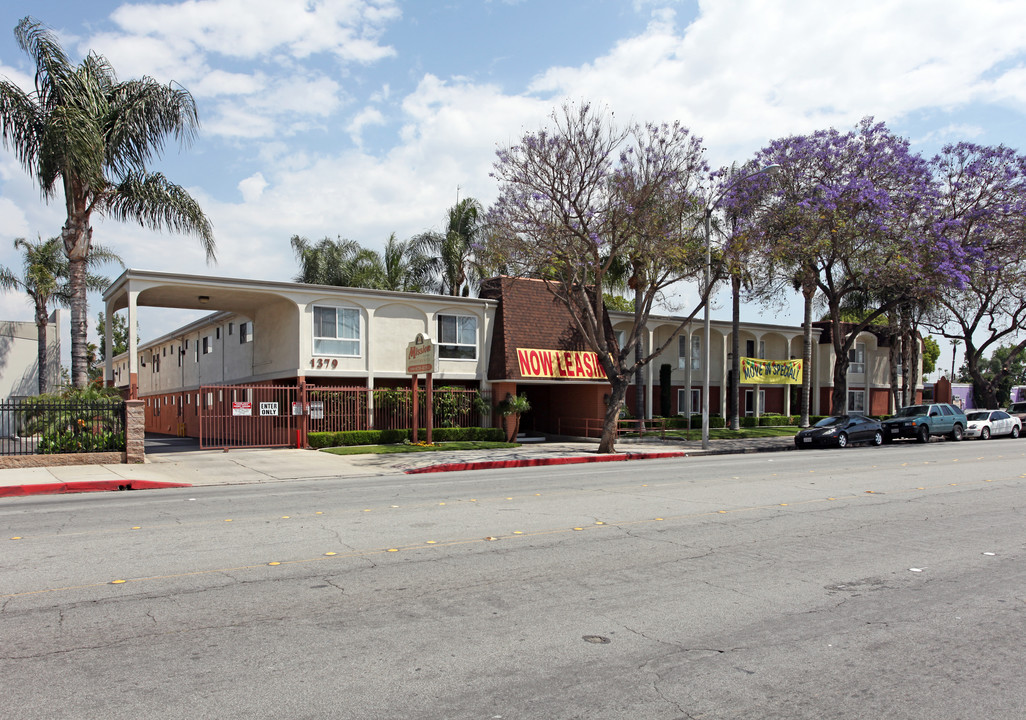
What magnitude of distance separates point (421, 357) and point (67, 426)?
1064cm

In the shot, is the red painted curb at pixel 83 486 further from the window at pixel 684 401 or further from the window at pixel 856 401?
the window at pixel 856 401

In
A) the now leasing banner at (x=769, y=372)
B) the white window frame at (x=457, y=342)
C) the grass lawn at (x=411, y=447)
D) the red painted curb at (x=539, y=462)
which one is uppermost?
the white window frame at (x=457, y=342)

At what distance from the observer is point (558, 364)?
30.7m

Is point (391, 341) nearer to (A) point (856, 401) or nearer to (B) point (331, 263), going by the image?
(B) point (331, 263)

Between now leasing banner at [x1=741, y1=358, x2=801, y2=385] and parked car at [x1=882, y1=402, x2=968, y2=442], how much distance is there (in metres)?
8.16

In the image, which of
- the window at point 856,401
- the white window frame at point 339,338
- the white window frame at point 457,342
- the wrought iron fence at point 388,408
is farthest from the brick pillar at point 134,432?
the window at point 856,401

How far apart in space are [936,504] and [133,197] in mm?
22826

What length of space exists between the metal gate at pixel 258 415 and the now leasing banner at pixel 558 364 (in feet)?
29.5

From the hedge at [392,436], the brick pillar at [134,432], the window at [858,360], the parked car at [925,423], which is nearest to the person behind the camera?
the brick pillar at [134,432]

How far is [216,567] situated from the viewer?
7621mm

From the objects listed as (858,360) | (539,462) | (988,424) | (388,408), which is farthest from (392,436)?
(858,360)

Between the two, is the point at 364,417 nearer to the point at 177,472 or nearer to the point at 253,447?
the point at 253,447

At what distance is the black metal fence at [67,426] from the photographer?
19375mm

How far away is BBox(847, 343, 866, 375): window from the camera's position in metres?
48.0
